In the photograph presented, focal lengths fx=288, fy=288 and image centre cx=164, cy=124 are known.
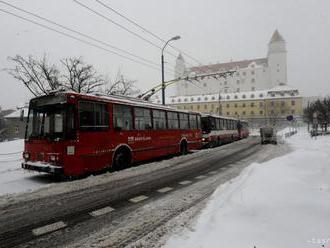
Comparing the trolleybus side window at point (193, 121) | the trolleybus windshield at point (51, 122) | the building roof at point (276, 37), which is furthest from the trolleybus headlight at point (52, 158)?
the building roof at point (276, 37)

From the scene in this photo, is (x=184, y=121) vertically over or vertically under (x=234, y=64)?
under

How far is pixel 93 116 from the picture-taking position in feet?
34.2

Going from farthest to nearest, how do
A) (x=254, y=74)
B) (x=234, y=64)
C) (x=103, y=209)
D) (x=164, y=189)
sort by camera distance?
(x=234, y=64) < (x=254, y=74) < (x=164, y=189) < (x=103, y=209)

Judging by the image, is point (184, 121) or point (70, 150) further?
point (184, 121)

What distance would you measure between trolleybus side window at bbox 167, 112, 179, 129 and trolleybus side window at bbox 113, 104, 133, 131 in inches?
161

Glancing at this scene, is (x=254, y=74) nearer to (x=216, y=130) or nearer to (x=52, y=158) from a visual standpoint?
(x=216, y=130)

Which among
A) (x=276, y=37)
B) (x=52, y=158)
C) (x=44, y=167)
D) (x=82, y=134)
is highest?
(x=276, y=37)

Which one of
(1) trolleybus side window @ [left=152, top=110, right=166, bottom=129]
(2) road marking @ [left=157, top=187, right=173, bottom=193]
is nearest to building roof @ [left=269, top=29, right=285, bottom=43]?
(1) trolleybus side window @ [left=152, top=110, right=166, bottom=129]

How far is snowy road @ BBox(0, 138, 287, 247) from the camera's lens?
482cm

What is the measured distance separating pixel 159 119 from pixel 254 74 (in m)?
112

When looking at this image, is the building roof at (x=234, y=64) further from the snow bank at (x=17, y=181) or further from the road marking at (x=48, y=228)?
the road marking at (x=48, y=228)

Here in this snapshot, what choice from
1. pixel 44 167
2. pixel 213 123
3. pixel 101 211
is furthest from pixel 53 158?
pixel 213 123

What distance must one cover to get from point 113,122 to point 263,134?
899 inches

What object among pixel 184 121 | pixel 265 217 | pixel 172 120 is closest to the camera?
pixel 265 217
